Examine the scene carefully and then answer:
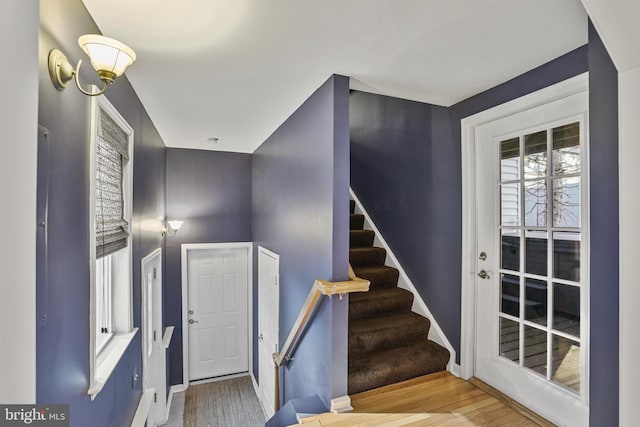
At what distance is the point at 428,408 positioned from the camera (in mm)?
1904

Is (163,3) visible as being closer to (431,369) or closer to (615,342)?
(615,342)

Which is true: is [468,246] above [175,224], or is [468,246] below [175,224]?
below

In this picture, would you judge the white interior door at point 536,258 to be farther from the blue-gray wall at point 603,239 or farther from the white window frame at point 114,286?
the white window frame at point 114,286

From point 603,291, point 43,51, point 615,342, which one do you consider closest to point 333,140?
point 43,51

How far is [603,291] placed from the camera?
49.4 inches

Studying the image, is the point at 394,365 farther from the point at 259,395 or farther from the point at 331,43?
the point at 259,395

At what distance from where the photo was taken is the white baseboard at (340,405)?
1909 mm

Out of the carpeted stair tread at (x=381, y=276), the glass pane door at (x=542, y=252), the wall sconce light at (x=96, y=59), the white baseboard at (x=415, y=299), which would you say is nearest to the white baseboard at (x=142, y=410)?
the carpeted stair tread at (x=381, y=276)

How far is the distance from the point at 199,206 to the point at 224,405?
8.85ft

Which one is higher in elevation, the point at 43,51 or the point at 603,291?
the point at 43,51

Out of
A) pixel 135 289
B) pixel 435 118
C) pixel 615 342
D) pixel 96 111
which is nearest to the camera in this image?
pixel 615 342

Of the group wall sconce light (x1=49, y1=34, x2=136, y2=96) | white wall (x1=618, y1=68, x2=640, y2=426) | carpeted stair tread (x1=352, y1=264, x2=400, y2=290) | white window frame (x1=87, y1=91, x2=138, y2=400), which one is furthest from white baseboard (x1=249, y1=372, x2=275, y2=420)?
wall sconce light (x1=49, y1=34, x2=136, y2=96)

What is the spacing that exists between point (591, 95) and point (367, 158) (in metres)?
2.47

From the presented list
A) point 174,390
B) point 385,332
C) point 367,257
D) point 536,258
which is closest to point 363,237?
point 367,257
